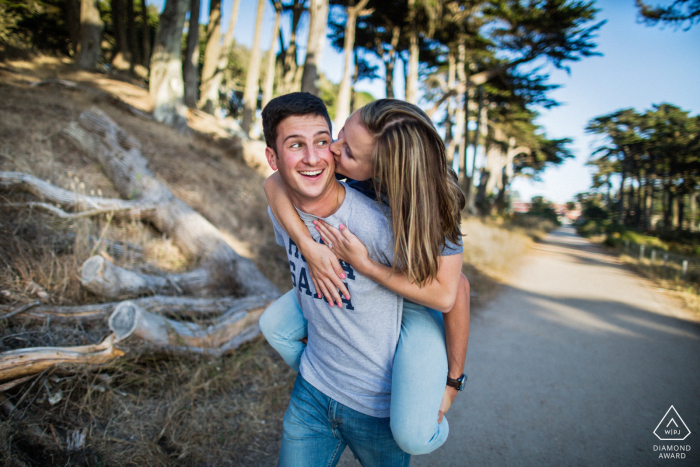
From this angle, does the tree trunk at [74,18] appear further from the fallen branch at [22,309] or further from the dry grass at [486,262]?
the dry grass at [486,262]

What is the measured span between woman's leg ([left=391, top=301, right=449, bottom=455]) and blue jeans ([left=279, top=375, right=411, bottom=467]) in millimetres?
134

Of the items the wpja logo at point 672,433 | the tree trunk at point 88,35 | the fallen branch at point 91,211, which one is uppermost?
the tree trunk at point 88,35

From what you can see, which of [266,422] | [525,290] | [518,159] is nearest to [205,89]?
[525,290]

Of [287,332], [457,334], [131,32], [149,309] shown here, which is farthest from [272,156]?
[131,32]

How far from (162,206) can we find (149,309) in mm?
2441

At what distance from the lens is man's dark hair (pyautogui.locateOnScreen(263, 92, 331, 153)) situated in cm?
148

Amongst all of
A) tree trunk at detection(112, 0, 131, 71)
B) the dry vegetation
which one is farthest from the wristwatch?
tree trunk at detection(112, 0, 131, 71)

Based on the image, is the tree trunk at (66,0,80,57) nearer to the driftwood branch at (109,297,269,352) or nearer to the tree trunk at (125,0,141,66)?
the tree trunk at (125,0,141,66)

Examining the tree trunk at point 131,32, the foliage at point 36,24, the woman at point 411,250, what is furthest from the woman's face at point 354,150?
the tree trunk at point 131,32

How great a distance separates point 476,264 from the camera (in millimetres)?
9070

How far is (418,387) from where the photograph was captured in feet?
4.49

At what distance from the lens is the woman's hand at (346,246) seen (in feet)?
4.54

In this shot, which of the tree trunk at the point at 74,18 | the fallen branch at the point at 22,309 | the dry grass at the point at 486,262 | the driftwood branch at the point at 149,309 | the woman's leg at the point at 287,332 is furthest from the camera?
the tree trunk at the point at 74,18

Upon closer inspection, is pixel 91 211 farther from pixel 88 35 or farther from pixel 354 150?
pixel 88 35
